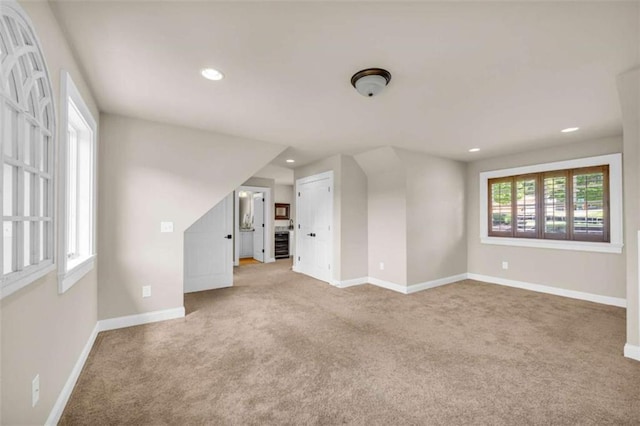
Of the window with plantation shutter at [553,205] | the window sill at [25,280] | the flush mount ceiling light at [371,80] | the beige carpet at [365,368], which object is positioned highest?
the flush mount ceiling light at [371,80]

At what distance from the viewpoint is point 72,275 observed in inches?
77.4

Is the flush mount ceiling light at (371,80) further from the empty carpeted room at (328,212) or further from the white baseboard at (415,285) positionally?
the white baseboard at (415,285)

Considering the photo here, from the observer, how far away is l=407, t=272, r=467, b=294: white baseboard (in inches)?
180

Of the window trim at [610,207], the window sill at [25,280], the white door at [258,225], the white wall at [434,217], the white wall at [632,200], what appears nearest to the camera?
the window sill at [25,280]

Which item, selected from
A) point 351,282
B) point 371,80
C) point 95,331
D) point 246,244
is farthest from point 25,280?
point 246,244

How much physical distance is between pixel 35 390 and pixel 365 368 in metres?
2.02

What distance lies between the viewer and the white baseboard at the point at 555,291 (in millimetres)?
3877

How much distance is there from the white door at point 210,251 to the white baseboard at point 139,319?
1.17 meters

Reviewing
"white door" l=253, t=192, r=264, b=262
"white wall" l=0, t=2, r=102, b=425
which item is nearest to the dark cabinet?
"white door" l=253, t=192, r=264, b=262

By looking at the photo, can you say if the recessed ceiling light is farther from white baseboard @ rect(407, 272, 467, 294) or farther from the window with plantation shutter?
the window with plantation shutter

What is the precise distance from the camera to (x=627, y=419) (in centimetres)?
172

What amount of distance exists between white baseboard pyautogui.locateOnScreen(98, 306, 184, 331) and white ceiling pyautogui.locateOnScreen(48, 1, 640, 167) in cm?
221

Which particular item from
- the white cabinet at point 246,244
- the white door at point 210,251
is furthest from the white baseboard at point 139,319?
the white cabinet at point 246,244

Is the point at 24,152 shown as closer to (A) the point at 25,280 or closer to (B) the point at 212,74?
(A) the point at 25,280
